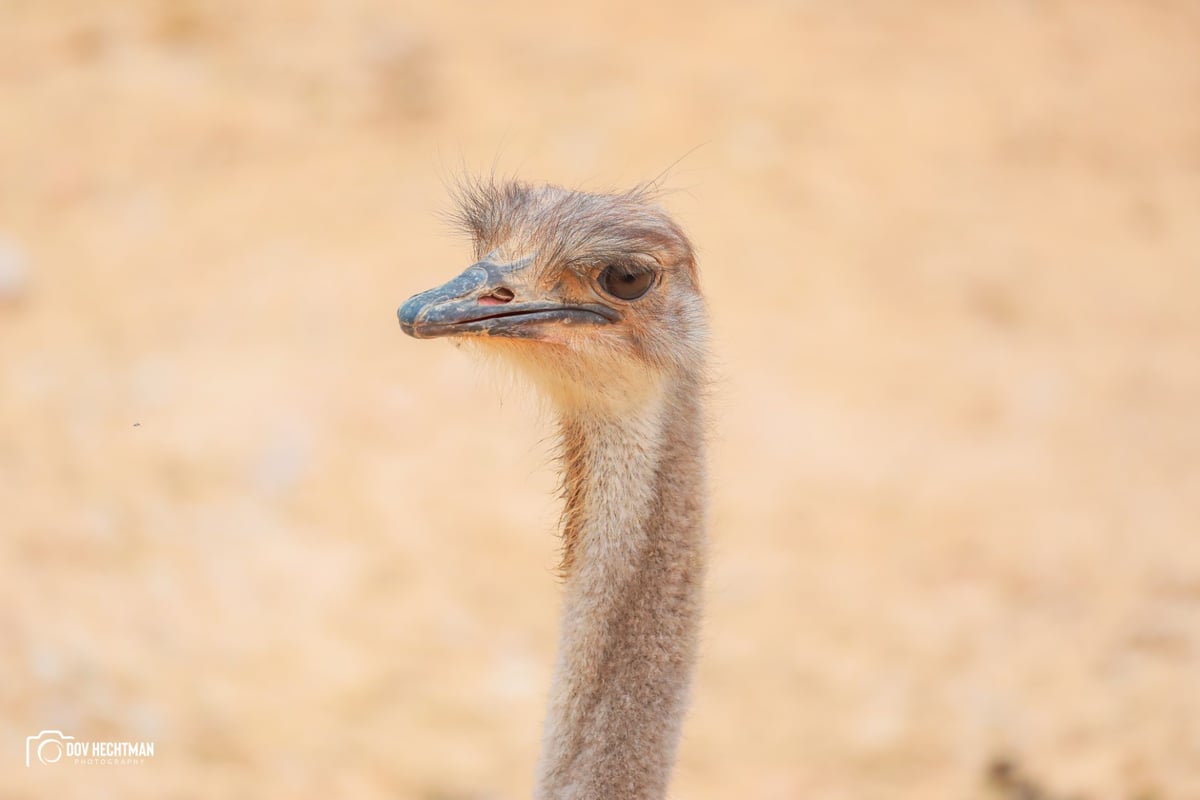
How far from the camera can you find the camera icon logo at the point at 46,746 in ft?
13.1

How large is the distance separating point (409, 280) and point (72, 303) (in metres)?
1.35

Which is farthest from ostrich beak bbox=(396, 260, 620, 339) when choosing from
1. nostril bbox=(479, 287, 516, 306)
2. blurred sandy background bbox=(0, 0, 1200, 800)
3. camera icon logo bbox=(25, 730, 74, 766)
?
camera icon logo bbox=(25, 730, 74, 766)

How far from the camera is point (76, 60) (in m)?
7.30

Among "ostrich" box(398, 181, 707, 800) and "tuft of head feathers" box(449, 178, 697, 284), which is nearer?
"ostrich" box(398, 181, 707, 800)

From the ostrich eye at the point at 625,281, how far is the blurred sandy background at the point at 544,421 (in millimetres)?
423

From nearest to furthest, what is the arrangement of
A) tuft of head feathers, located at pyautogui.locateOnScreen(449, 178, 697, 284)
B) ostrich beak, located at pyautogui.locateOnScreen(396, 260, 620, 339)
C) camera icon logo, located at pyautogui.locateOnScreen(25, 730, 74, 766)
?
1. ostrich beak, located at pyautogui.locateOnScreen(396, 260, 620, 339)
2. tuft of head feathers, located at pyautogui.locateOnScreen(449, 178, 697, 284)
3. camera icon logo, located at pyautogui.locateOnScreen(25, 730, 74, 766)

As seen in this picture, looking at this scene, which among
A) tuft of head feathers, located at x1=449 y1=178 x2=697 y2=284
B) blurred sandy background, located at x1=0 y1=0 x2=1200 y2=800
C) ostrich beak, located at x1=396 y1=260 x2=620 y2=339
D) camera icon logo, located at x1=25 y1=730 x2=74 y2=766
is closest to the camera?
ostrich beak, located at x1=396 y1=260 x2=620 y2=339

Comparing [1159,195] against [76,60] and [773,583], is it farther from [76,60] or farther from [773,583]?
[76,60]

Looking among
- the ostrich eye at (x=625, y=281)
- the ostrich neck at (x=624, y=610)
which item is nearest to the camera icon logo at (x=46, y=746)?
the ostrich neck at (x=624, y=610)

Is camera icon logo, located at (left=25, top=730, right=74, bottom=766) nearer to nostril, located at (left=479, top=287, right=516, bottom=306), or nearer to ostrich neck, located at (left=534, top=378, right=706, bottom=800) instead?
ostrich neck, located at (left=534, top=378, right=706, bottom=800)

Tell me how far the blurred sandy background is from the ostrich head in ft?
1.33

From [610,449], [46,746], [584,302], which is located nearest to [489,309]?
[584,302]

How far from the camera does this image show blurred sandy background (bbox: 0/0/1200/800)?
4285mm

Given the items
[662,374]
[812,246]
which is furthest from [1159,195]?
[662,374]
